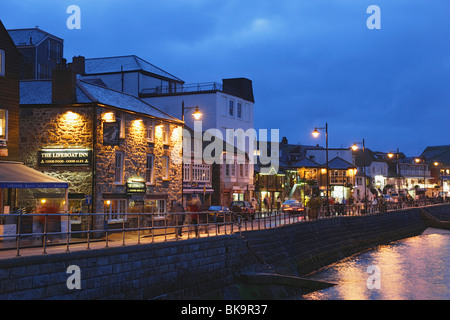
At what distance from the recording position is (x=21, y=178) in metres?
23.2

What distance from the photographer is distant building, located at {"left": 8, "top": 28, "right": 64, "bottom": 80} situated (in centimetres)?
6562

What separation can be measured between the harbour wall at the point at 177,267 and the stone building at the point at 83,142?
25.9 feet

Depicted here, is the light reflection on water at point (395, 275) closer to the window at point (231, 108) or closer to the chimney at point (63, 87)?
the chimney at point (63, 87)

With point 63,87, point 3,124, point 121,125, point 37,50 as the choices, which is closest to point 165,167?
point 121,125

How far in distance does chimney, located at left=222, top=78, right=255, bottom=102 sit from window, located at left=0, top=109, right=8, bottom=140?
129 feet

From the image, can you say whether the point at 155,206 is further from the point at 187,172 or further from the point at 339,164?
the point at 339,164

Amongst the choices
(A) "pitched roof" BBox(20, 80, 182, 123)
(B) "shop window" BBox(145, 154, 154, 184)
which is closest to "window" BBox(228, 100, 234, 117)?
(A) "pitched roof" BBox(20, 80, 182, 123)

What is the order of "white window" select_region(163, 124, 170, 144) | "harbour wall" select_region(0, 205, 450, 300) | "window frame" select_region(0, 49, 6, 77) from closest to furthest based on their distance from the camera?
"harbour wall" select_region(0, 205, 450, 300) < "window frame" select_region(0, 49, 6, 77) < "white window" select_region(163, 124, 170, 144)

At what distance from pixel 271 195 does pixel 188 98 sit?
17475 mm

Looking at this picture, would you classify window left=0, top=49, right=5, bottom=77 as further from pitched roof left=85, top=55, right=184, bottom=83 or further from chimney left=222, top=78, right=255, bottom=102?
chimney left=222, top=78, right=255, bottom=102

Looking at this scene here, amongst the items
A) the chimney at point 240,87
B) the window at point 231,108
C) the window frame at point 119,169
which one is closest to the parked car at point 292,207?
the window at point 231,108

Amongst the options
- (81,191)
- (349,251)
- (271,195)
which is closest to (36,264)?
(81,191)

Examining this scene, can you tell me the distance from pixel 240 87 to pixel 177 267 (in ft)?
156

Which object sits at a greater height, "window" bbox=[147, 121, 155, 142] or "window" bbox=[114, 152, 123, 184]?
"window" bbox=[147, 121, 155, 142]
